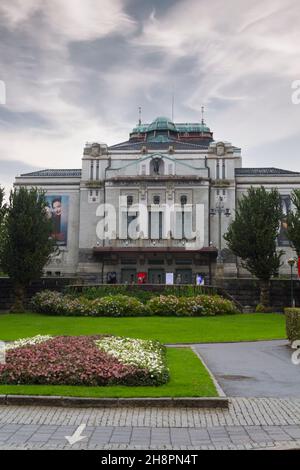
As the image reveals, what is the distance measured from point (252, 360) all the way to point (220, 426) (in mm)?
9294

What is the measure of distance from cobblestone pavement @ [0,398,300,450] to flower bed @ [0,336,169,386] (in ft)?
5.39

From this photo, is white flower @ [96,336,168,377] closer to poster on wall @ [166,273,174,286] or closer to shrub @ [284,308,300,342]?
shrub @ [284,308,300,342]

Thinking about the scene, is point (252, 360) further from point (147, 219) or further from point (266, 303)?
point (147, 219)

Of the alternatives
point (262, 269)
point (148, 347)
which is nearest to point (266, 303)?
point (262, 269)

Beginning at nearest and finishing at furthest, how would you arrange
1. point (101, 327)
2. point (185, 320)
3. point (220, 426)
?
point (220, 426), point (101, 327), point (185, 320)

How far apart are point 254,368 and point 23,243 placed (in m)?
28.7

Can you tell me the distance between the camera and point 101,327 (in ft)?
99.1

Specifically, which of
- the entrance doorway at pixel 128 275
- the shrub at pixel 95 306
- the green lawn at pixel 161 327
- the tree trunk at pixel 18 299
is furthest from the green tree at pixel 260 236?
the entrance doorway at pixel 128 275

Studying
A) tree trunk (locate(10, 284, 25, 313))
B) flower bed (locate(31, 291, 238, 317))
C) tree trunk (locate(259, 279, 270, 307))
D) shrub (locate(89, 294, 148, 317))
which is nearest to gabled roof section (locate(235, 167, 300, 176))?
tree trunk (locate(259, 279, 270, 307))

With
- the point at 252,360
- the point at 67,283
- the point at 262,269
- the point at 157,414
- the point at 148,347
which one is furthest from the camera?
the point at 67,283

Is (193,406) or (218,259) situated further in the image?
(218,259)

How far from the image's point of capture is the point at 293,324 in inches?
894

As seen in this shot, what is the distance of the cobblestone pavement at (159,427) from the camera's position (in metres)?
8.51

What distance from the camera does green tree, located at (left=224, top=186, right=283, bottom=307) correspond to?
143 feet
